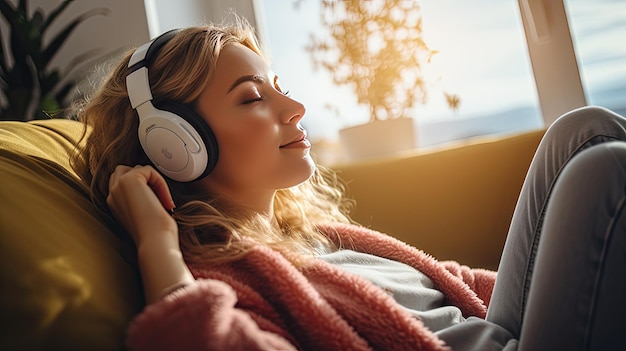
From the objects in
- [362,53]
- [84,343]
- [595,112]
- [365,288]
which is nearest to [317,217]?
[365,288]

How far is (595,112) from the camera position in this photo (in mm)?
916

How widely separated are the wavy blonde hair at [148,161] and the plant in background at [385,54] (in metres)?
0.90

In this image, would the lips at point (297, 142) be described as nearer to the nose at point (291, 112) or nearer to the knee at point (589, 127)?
the nose at point (291, 112)

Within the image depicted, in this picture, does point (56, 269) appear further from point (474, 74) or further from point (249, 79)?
point (474, 74)

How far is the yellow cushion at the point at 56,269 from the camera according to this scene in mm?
610

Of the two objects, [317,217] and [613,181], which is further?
[317,217]

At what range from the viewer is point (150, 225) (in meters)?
0.80

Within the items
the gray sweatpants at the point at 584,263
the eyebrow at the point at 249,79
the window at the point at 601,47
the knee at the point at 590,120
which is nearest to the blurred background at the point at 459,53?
the window at the point at 601,47

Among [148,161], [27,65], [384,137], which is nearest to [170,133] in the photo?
[148,161]

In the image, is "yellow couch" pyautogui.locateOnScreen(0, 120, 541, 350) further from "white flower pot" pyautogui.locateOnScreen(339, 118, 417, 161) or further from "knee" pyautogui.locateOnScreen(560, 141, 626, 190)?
"knee" pyautogui.locateOnScreen(560, 141, 626, 190)

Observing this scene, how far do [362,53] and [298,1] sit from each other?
395mm

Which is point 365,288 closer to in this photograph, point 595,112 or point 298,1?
point 595,112

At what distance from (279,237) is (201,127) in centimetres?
27

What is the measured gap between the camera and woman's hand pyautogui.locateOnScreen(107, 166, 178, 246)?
2.63 feet
